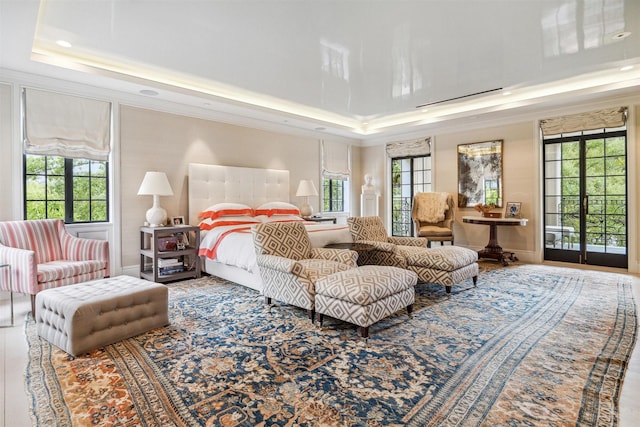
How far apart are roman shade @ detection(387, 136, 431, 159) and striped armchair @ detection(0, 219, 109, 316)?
5.83 metres

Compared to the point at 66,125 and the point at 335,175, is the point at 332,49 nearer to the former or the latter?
the point at 66,125

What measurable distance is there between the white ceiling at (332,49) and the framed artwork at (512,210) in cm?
159

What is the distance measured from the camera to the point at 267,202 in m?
6.14

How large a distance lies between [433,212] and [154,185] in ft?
15.5

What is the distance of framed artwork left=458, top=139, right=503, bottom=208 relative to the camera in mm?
6109

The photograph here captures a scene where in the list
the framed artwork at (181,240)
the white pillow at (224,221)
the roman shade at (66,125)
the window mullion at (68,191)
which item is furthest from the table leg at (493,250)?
the window mullion at (68,191)

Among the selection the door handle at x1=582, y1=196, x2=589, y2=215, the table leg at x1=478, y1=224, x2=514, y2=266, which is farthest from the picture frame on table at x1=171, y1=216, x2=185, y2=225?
the door handle at x1=582, y1=196, x2=589, y2=215

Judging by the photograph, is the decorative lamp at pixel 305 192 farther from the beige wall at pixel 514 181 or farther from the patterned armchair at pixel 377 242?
the beige wall at pixel 514 181

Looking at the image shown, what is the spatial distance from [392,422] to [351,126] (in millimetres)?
6278

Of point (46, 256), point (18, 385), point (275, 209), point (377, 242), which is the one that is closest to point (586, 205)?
point (377, 242)

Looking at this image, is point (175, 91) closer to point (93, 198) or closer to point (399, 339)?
point (93, 198)

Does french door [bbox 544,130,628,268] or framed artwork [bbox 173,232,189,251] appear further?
french door [bbox 544,130,628,268]

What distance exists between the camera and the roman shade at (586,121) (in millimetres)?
4934

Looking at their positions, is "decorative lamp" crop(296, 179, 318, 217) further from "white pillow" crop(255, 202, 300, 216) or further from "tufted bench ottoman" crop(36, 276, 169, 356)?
"tufted bench ottoman" crop(36, 276, 169, 356)
